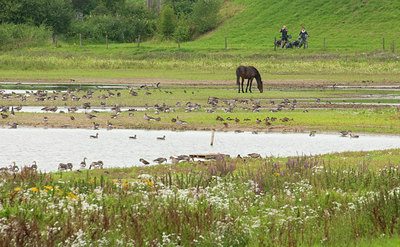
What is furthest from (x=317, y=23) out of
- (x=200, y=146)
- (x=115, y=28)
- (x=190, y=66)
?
(x=200, y=146)

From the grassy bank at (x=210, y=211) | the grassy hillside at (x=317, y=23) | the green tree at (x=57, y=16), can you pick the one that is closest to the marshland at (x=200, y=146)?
the grassy bank at (x=210, y=211)

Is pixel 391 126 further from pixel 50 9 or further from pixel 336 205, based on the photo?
pixel 50 9

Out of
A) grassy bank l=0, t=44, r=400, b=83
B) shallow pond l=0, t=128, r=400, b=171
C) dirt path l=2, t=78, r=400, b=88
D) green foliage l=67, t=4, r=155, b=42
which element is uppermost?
green foliage l=67, t=4, r=155, b=42

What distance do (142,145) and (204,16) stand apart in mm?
87170

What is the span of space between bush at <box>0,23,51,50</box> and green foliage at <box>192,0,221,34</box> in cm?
2657

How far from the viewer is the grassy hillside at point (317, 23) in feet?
299

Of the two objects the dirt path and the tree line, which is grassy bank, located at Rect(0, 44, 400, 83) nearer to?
the dirt path

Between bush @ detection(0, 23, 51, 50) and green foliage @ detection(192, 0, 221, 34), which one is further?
green foliage @ detection(192, 0, 221, 34)

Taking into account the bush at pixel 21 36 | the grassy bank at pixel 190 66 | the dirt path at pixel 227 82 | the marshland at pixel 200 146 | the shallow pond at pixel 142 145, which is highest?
Result: the bush at pixel 21 36

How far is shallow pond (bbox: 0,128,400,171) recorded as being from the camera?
22.9 m

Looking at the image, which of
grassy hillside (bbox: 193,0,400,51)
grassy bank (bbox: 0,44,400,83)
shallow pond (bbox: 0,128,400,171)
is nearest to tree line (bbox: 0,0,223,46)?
grassy hillside (bbox: 193,0,400,51)

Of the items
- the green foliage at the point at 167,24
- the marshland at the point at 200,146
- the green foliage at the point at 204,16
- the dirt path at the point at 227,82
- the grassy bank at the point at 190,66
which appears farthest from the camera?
the green foliage at the point at 204,16

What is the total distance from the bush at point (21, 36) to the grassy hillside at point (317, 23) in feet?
73.5

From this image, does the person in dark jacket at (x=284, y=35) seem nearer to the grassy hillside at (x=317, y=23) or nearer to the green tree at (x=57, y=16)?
the grassy hillside at (x=317, y=23)
